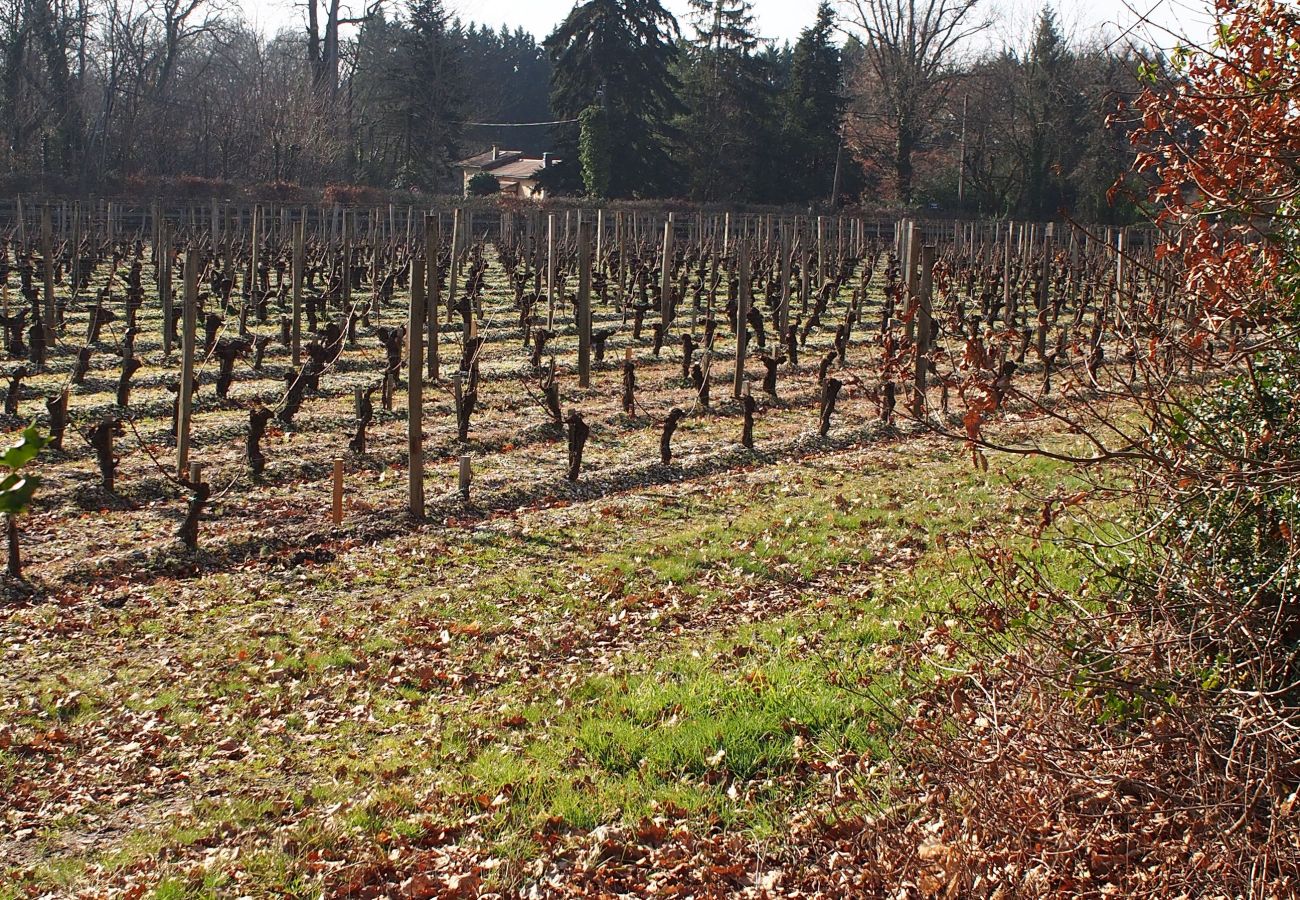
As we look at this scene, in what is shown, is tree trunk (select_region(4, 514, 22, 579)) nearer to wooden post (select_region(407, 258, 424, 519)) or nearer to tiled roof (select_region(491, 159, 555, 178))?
wooden post (select_region(407, 258, 424, 519))

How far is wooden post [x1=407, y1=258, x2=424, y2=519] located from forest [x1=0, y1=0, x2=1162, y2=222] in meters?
39.3

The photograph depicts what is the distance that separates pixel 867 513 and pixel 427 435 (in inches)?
230

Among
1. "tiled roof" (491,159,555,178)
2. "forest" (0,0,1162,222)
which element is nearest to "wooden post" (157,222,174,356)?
"forest" (0,0,1162,222)

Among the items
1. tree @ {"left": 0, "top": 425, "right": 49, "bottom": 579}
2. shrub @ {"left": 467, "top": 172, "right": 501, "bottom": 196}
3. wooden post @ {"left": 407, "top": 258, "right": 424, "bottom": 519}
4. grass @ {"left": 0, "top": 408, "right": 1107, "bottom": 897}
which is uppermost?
shrub @ {"left": 467, "top": 172, "right": 501, "bottom": 196}

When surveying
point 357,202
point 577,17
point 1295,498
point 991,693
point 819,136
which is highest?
point 577,17

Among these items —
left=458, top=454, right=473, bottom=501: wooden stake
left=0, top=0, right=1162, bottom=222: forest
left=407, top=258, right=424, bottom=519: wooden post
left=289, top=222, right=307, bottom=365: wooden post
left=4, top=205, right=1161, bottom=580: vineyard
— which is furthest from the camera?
left=0, top=0, right=1162, bottom=222: forest

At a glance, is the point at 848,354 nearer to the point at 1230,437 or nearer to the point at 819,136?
the point at 1230,437

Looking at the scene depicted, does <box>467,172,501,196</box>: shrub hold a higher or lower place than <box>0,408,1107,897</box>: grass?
higher

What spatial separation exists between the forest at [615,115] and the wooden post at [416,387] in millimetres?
39313

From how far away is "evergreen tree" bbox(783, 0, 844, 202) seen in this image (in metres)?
55.7

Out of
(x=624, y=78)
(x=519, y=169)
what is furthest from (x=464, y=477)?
(x=519, y=169)

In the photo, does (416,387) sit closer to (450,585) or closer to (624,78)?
(450,585)

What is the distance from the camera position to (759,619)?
28.2 feet

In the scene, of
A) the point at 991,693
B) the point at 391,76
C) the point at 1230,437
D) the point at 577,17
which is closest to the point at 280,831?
the point at 991,693
